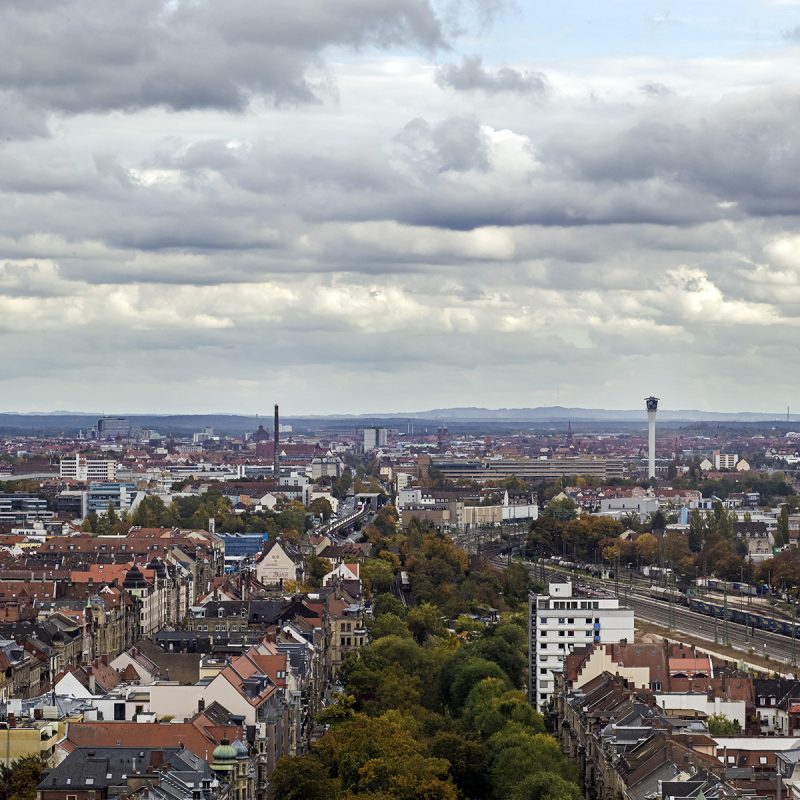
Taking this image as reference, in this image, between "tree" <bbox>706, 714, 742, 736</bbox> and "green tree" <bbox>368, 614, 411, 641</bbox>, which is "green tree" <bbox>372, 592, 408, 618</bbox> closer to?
"green tree" <bbox>368, 614, 411, 641</bbox>

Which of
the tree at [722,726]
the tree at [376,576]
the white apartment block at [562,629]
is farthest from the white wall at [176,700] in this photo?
the tree at [376,576]

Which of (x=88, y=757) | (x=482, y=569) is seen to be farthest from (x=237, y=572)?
(x=88, y=757)

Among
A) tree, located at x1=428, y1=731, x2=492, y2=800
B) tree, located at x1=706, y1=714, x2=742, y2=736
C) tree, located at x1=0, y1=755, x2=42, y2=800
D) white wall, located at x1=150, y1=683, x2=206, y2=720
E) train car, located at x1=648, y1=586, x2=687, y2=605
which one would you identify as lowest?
train car, located at x1=648, y1=586, x2=687, y2=605

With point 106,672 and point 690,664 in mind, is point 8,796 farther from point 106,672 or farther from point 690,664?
point 690,664

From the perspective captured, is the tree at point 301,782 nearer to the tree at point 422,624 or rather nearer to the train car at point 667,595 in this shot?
the tree at point 422,624

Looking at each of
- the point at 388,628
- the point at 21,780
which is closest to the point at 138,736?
the point at 21,780

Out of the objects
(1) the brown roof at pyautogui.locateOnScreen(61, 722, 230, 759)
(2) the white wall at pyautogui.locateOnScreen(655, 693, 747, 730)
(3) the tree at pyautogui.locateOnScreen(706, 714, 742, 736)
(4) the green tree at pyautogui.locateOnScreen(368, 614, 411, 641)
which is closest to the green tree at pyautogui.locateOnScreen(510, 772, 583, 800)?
(1) the brown roof at pyautogui.locateOnScreen(61, 722, 230, 759)
